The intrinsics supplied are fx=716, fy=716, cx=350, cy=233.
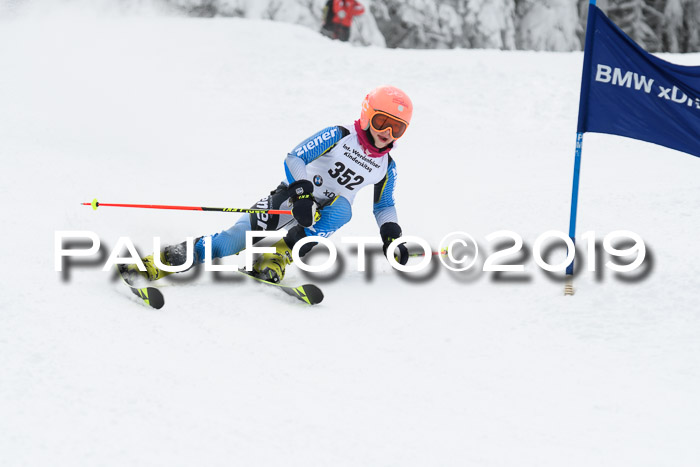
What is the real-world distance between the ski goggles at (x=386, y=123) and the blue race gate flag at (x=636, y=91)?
1.20 m

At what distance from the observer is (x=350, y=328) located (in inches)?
160

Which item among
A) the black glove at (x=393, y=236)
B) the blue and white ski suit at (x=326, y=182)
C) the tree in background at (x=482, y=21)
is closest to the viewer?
the blue and white ski suit at (x=326, y=182)

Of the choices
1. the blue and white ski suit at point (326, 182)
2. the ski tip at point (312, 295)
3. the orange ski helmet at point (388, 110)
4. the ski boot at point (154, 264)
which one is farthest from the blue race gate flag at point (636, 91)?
the ski boot at point (154, 264)

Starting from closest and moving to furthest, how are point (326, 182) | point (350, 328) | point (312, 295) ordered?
1. point (350, 328)
2. point (312, 295)
3. point (326, 182)

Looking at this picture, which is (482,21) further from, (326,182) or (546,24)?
(326,182)

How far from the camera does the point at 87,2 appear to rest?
15055mm

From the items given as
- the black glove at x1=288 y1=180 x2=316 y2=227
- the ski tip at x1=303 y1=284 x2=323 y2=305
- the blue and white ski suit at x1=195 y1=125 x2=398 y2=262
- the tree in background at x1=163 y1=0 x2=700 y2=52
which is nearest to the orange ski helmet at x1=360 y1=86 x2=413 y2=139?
the blue and white ski suit at x1=195 y1=125 x2=398 y2=262

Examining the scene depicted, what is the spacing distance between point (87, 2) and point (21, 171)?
9592 mm

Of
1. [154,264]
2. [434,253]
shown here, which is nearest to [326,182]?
[434,253]

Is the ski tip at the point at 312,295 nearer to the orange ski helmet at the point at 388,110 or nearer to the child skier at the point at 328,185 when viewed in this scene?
the child skier at the point at 328,185

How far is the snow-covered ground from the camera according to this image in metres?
2.68

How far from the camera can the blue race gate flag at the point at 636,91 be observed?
4430 mm

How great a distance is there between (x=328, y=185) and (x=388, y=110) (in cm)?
73

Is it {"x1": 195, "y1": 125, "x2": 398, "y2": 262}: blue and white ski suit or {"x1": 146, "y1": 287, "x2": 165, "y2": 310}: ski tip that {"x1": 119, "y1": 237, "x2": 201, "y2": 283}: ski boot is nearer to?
{"x1": 195, "y1": 125, "x2": 398, "y2": 262}: blue and white ski suit
